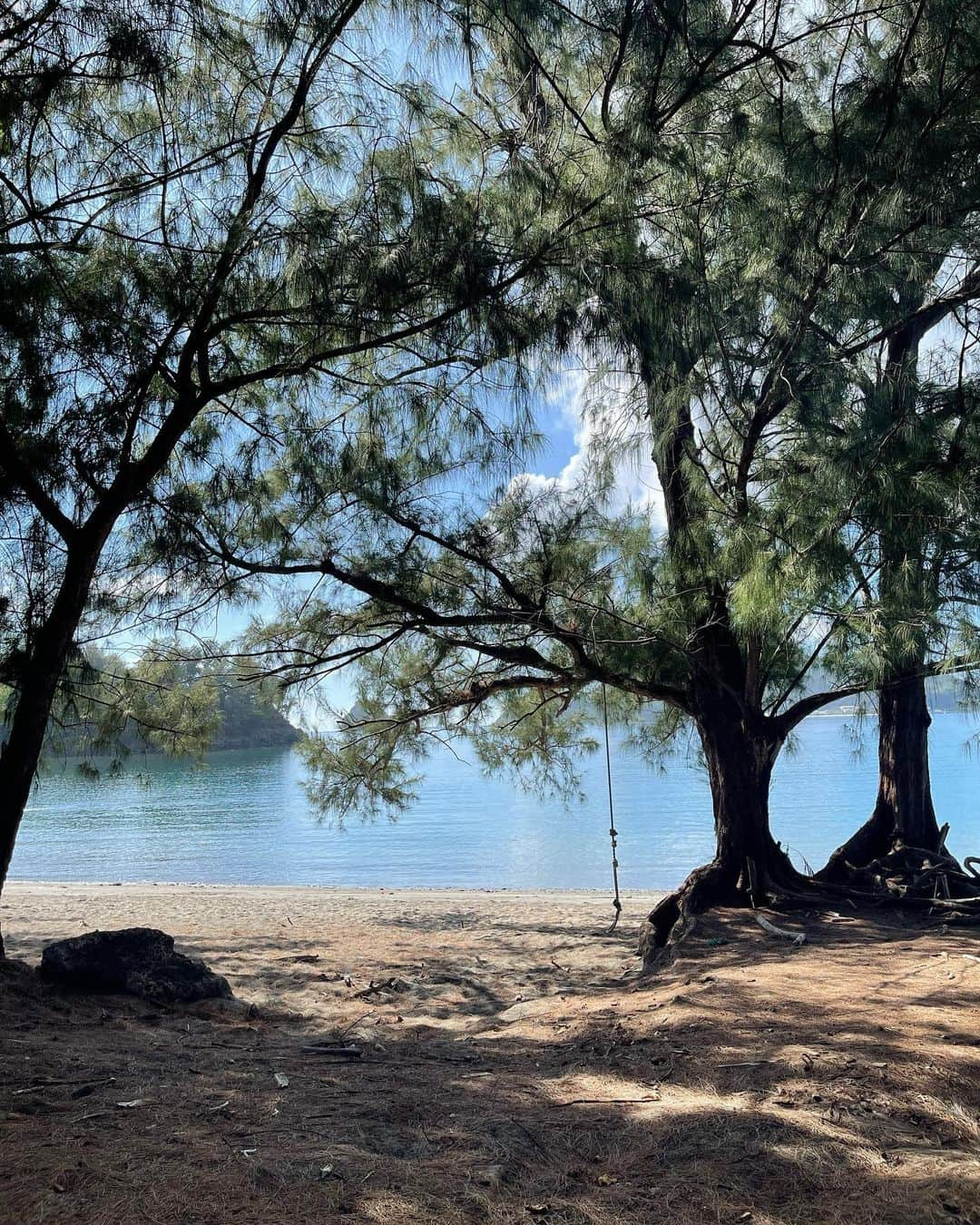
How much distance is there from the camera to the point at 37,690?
4.15 m

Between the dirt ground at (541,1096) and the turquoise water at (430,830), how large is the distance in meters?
2.64

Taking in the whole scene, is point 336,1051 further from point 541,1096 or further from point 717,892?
point 717,892

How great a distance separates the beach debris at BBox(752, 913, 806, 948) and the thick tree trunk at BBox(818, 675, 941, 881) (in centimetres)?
131

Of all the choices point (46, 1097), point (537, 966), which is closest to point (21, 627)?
point (46, 1097)

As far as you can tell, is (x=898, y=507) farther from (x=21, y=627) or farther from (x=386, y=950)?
(x=386, y=950)

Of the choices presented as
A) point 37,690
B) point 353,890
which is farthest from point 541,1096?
Result: point 353,890

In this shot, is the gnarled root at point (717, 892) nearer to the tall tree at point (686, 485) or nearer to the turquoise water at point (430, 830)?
the tall tree at point (686, 485)

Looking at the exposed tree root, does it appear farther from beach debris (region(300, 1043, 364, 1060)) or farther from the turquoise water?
beach debris (region(300, 1043, 364, 1060))

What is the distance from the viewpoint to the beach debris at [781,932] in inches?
207

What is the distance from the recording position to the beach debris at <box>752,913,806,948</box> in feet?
17.3

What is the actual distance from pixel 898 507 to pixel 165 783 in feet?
108

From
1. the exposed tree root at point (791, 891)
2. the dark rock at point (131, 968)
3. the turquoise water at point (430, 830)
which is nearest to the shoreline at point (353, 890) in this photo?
the turquoise water at point (430, 830)

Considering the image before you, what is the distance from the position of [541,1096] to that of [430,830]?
20698 mm

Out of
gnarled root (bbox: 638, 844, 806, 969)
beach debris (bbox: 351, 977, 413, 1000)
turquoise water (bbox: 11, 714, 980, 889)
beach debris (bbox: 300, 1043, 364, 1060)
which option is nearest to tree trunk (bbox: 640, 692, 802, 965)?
gnarled root (bbox: 638, 844, 806, 969)
